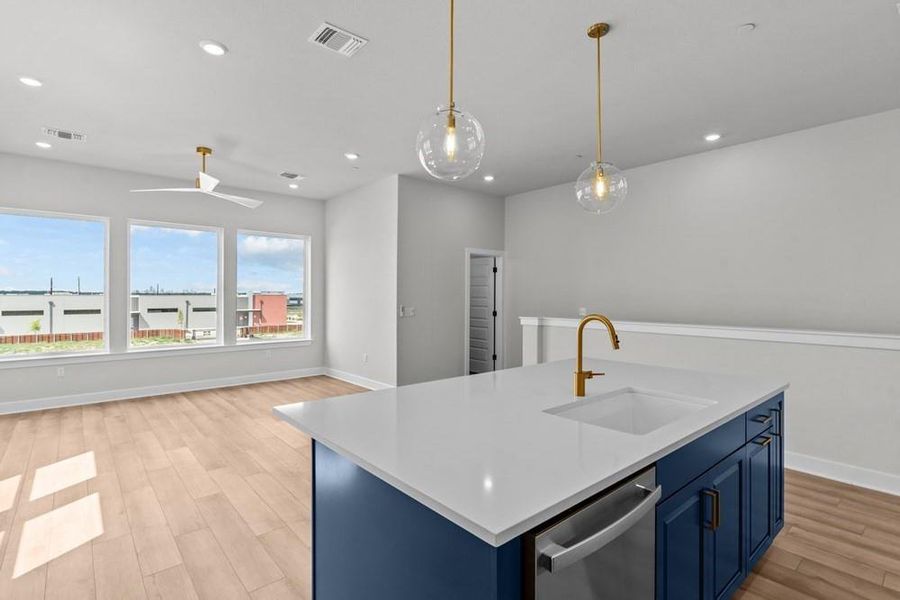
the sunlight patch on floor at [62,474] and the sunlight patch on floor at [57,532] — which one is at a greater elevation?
the sunlight patch on floor at [62,474]

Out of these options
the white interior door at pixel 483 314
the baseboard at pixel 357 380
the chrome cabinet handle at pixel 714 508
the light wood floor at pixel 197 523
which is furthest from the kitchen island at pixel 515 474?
the white interior door at pixel 483 314

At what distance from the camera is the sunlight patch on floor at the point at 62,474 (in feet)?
10.0

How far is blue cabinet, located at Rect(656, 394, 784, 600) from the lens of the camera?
1.40 m

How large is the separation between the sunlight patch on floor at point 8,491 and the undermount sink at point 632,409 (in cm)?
354

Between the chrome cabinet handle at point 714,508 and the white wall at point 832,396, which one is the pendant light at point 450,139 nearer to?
the chrome cabinet handle at point 714,508

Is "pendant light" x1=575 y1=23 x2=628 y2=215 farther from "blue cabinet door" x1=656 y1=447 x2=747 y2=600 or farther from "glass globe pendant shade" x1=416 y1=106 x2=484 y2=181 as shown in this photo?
"blue cabinet door" x1=656 y1=447 x2=747 y2=600

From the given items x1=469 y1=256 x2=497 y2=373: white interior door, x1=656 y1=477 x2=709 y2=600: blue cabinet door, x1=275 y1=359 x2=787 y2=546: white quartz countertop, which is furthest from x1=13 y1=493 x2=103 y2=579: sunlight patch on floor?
x1=469 y1=256 x2=497 y2=373: white interior door

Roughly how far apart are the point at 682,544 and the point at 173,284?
259 inches

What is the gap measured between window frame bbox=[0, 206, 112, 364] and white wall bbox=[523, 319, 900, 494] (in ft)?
21.8

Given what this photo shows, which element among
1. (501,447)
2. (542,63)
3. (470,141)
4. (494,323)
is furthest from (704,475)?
(494,323)

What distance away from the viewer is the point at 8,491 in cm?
302

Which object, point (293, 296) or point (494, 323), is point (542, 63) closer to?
point (494, 323)

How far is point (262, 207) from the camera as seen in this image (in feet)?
22.0

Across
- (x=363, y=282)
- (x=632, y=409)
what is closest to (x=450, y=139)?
(x=632, y=409)
